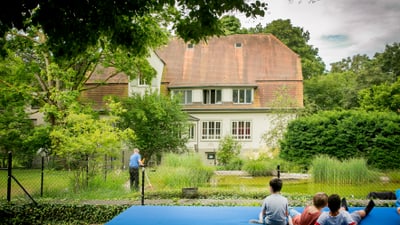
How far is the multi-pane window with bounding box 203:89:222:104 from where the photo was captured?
3534cm

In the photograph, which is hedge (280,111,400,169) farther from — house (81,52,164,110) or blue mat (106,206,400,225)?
blue mat (106,206,400,225)

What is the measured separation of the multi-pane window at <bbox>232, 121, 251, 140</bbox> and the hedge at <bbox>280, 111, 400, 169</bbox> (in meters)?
8.38

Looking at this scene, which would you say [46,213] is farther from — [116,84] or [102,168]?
[116,84]

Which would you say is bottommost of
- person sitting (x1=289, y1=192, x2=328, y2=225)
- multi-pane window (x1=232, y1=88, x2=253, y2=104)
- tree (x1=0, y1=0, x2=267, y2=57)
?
person sitting (x1=289, y1=192, x2=328, y2=225)

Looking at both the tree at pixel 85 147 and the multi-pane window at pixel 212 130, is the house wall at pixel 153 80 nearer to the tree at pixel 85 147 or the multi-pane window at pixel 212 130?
the multi-pane window at pixel 212 130

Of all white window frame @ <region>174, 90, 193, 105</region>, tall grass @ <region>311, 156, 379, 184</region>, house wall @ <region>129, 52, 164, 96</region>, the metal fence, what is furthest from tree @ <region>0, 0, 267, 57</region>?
white window frame @ <region>174, 90, 193, 105</region>

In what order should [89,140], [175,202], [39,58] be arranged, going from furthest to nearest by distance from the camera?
[39,58], [89,140], [175,202]

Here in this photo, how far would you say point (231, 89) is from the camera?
115 feet

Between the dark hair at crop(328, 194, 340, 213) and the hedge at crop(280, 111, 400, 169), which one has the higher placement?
the hedge at crop(280, 111, 400, 169)

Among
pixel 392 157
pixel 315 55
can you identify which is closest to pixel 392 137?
pixel 392 157

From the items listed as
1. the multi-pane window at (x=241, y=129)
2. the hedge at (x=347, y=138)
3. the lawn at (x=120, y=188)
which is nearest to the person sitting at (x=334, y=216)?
the lawn at (x=120, y=188)

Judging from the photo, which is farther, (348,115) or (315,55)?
(315,55)

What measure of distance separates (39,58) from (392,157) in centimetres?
2198

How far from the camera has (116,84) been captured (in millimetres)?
35031
